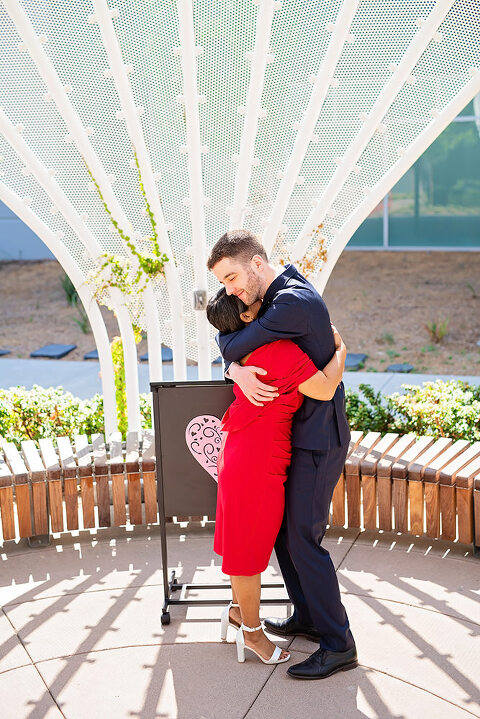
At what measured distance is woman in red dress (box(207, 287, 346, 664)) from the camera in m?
3.49

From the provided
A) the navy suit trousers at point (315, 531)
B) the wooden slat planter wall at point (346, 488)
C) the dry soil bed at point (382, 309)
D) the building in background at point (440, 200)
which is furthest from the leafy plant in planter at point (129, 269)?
the building in background at point (440, 200)

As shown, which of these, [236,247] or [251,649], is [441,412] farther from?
[236,247]

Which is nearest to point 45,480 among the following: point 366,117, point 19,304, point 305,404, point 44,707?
point 44,707

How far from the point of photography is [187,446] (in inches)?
164

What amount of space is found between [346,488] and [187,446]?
1377 millimetres

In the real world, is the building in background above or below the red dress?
above

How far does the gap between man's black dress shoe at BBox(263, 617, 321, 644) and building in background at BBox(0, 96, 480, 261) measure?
13.3 meters

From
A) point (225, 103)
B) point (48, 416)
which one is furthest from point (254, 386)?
point (48, 416)

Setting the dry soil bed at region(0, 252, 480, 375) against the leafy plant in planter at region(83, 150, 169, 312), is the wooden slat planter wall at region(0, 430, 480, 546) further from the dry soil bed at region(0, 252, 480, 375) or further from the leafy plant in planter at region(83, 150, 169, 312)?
the dry soil bed at region(0, 252, 480, 375)

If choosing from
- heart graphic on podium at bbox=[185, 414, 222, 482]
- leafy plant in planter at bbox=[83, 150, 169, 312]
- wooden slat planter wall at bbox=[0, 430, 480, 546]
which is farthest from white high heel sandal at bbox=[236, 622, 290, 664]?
leafy plant in planter at bbox=[83, 150, 169, 312]

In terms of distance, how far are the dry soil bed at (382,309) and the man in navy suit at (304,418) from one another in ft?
29.1

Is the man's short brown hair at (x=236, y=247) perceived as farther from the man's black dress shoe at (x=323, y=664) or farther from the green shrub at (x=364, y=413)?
the green shrub at (x=364, y=413)

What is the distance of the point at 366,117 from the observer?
5.22 metres

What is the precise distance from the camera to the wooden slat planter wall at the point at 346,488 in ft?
15.9
